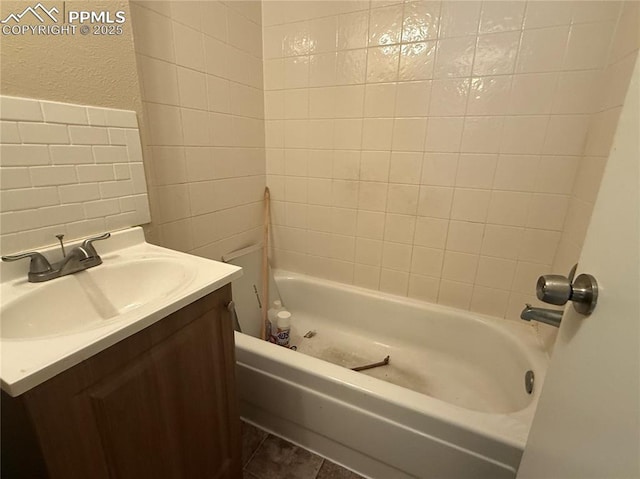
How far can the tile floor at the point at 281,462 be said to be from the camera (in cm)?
115

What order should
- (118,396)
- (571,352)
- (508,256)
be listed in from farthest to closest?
(508,256) < (118,396) < (571,352)

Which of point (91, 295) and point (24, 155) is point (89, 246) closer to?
point (91, 295)

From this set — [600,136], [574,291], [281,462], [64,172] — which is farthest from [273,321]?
[600,136]

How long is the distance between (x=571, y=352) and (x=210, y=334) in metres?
0.76

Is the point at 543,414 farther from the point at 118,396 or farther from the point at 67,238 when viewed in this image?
the point at 67,238

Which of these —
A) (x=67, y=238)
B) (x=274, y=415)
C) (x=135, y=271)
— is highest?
(x=67, y=238)

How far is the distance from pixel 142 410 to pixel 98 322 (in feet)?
0.78

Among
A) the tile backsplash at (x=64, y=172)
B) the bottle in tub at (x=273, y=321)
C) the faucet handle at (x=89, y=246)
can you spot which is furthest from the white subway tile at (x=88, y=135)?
the bottle in tub at (x=273, y=321)

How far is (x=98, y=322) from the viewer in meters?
0.73

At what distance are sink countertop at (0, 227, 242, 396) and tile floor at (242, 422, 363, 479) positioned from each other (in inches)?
33.4

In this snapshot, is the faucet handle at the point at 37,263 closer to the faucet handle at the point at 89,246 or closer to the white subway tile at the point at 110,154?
the faucet handle at the point at 89,246

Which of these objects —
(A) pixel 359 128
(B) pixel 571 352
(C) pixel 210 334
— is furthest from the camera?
(A) pixel 359 128

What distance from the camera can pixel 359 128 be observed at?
155cm

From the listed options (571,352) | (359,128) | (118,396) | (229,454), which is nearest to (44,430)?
(118,396)
